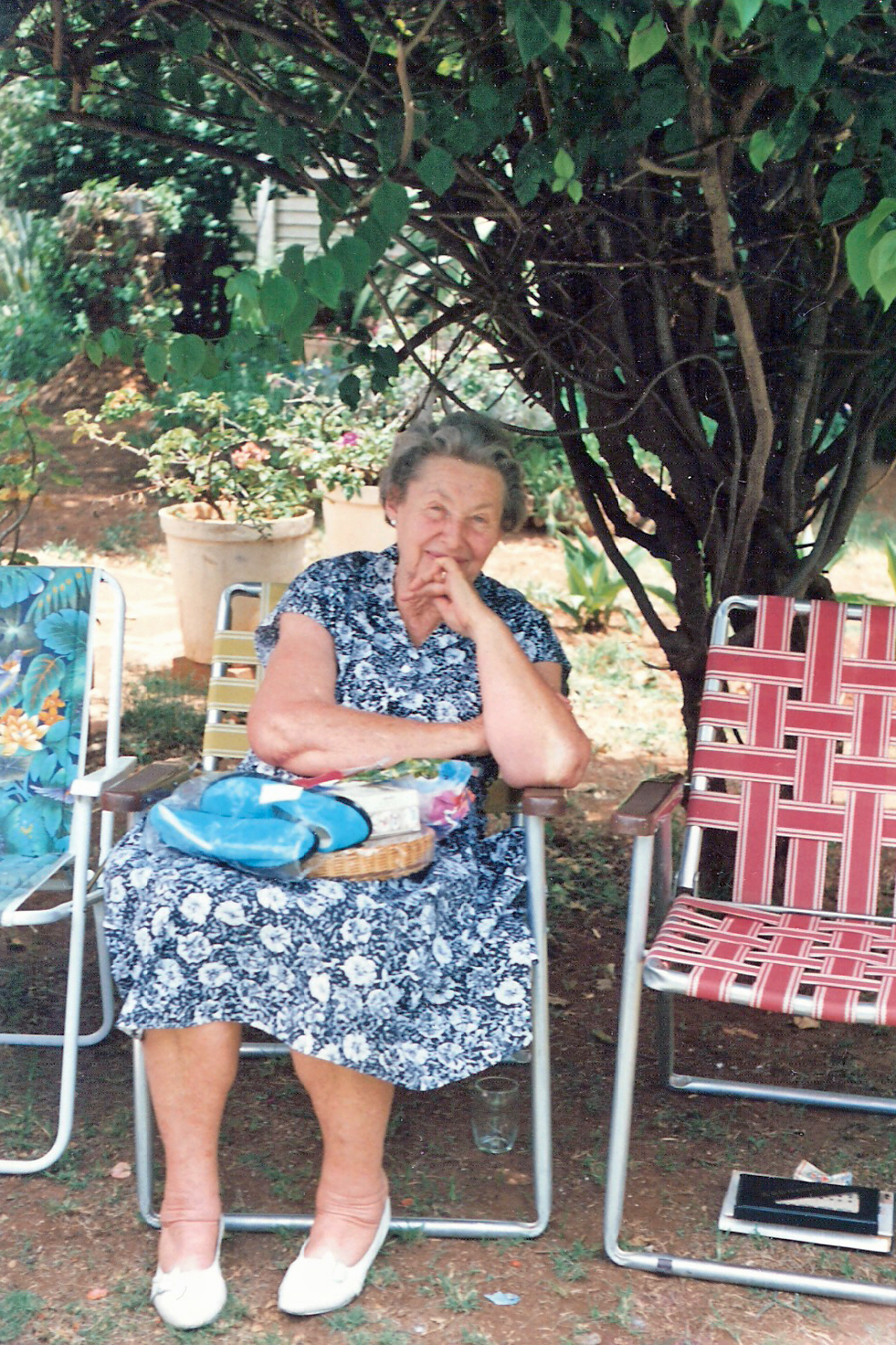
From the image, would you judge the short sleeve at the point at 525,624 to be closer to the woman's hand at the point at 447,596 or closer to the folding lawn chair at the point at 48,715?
the woman's hand at the point at 447,596

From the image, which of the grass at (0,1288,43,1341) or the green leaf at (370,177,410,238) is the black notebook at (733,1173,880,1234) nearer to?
the grass at (0,1288,43,1341)

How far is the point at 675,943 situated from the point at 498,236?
5.83ft

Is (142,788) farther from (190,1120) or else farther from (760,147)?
(760,147)

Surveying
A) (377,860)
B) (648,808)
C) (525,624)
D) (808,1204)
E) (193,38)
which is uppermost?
(193,38)

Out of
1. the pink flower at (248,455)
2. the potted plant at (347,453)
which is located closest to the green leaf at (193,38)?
the pink flower at (248,455)

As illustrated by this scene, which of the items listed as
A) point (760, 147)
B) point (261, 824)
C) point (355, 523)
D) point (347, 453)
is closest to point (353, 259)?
point (760, 147)

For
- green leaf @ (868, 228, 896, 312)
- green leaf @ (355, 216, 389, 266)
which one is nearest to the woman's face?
green leaf @ (355, 216, 389, 266)

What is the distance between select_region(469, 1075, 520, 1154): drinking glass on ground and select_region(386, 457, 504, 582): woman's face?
113cm

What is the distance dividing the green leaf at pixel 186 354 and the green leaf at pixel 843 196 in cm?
114

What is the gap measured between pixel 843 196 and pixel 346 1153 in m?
1.89

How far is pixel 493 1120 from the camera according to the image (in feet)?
9.98

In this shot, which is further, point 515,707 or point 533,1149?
point 515,707

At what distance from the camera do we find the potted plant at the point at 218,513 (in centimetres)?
632

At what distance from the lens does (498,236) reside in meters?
3.42
